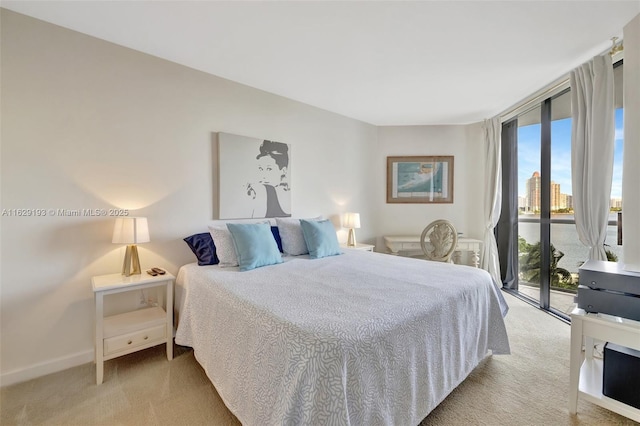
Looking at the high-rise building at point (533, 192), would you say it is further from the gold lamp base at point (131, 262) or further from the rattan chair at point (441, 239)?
the gold lamp base at point (131, 262)

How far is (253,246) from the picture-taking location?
2.31 m

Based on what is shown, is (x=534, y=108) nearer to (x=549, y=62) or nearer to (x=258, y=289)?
(x=549, y=62)

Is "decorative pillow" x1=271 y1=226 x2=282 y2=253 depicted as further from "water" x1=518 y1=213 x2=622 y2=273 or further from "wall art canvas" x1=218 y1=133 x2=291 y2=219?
"water" x1=518 y1=213 x2=622 y2=273

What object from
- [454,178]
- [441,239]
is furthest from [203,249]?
[454,178]

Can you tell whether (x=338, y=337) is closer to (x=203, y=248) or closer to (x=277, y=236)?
(x=203, y=248)

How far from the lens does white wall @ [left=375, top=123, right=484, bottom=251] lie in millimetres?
4348

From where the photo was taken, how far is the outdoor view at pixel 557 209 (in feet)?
8.10

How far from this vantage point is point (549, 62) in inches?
95.9

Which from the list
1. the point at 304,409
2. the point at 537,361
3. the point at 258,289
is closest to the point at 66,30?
the point at 258,289

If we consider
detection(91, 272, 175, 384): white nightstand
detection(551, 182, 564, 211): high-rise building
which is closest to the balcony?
detection(551, 182, 564, 211): high-rise building

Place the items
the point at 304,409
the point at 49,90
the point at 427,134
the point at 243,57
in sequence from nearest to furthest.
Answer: the point at 304,409
the point at 49,90
the point at 243,57
the point at 427,134

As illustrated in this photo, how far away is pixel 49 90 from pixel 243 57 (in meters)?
1.42

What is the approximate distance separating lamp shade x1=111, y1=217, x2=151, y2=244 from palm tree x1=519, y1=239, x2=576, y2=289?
4.08 meters

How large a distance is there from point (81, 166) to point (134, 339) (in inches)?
53.5
